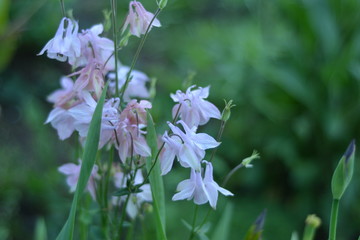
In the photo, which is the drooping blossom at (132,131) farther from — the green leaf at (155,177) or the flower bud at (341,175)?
the flower bud at (341,175)

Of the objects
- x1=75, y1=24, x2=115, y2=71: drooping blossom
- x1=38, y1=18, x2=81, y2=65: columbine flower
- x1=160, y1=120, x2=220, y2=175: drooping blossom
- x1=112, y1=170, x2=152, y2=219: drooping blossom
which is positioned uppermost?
x1=38, y1=18, x2=81, y2=65: columbine flower

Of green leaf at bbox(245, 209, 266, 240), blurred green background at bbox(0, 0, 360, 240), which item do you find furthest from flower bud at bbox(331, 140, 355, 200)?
blurred green background at bbox(0, 0, 360, 240)

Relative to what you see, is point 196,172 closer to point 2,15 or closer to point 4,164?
point 4,164

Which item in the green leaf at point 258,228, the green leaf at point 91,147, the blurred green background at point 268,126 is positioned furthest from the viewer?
the blurred green background at point 268,126

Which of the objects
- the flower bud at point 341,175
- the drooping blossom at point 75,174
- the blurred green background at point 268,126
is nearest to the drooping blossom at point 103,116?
the drooping blossom at point 75,174

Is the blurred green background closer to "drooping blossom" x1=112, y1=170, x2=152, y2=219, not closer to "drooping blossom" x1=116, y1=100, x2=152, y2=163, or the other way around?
"drooping blossom" x1=112, y1=170, x2=152, y2=219

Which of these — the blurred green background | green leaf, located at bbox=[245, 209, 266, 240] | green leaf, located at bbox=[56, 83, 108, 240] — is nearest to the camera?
green leaf, located at bbox=[56, 83, 108, 240]

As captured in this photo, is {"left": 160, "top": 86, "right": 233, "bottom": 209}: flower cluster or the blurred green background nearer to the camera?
{"left": 160, "top": 86, "right": 233, "bottom": 209}: flower cluster

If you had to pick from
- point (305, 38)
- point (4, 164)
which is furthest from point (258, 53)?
point (4, 164)
